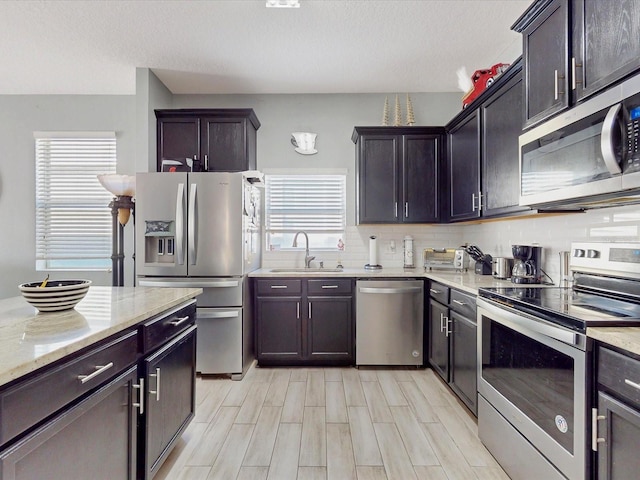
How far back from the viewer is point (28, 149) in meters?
3.84

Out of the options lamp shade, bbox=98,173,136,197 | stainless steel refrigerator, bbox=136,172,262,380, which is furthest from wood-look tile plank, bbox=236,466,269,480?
lamp shade, bbox=98,173,136,197

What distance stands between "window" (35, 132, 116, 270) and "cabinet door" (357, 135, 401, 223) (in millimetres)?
2852

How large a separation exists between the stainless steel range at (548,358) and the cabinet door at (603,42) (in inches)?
29.0

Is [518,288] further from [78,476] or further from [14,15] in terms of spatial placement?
[14,15]

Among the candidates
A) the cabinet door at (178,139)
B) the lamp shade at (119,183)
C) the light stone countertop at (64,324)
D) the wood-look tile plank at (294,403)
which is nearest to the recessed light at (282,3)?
the cabinet door at (178,139)

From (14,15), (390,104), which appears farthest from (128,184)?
(390,104)

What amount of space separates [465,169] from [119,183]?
3137mm

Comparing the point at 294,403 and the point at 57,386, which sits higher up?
the point at 57,386

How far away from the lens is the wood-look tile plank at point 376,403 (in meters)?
2.37

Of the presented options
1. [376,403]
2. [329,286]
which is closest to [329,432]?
[376,403]

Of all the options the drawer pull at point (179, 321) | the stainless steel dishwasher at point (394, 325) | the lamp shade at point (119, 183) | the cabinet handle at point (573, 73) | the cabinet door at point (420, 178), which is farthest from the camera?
the cabinet door at point (420, 178)

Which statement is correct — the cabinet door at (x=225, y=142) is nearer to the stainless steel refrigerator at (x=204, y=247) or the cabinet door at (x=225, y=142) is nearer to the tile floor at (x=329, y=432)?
the stainless steel refrigerator at (x=204, y=247)

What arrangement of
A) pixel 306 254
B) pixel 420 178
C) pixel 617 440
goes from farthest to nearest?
pixel 306 254 → pixel 420 178 → pixel 617 440

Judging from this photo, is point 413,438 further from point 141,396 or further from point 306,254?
point 306,254
